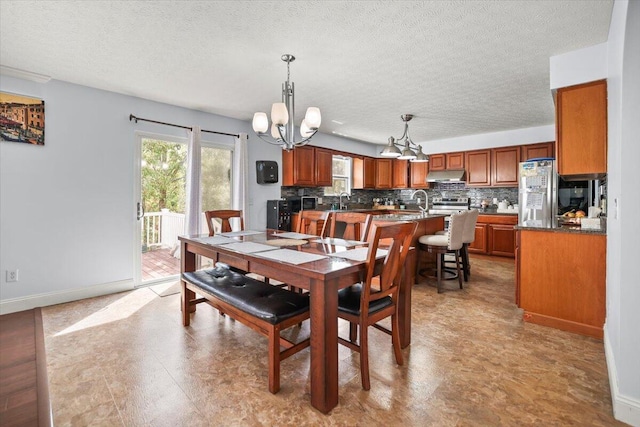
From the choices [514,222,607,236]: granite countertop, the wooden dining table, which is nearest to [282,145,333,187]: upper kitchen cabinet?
the wooden dining table

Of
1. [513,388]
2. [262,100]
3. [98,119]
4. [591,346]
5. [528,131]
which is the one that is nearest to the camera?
[513,388]

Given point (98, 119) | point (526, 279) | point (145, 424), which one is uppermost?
point (98, 119)

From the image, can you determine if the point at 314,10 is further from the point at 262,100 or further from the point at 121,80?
the point at 121,80

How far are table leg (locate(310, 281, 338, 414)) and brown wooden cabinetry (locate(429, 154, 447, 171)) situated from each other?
18.5 feet

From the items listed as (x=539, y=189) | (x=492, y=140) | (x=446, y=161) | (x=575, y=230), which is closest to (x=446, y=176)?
(x=446, y=161)

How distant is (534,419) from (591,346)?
3.96 feet

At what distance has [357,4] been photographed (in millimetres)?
1997

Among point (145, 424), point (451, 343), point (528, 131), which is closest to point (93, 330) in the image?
point (145, 424)

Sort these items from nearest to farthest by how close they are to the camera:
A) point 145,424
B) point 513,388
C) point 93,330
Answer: point 145,424 < point 513,388 < point 93,330

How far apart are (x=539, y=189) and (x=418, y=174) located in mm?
2769

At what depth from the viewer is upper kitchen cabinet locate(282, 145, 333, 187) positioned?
5328mm

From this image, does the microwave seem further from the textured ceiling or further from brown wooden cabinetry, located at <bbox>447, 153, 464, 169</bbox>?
brown wooden cabinetry, located at <bbox>447, 153, 464, 169</bbox>

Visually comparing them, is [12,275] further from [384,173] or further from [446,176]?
[446,176]

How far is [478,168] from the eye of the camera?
6.02 metres
